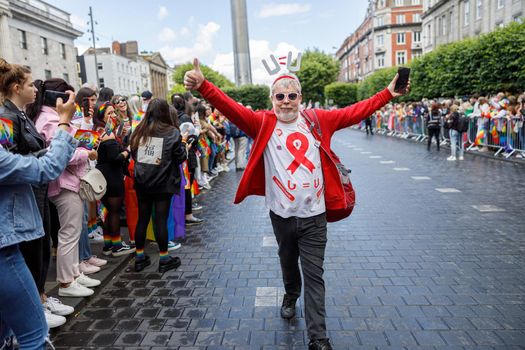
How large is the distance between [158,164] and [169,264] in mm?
1156

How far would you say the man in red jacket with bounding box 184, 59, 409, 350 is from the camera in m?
3.40

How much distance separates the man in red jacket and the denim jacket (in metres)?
1.14

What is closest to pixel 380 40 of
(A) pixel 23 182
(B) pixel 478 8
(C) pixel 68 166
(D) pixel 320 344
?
(B) pixel 478 8

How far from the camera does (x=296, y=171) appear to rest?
341cm

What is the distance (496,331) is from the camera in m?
3.55

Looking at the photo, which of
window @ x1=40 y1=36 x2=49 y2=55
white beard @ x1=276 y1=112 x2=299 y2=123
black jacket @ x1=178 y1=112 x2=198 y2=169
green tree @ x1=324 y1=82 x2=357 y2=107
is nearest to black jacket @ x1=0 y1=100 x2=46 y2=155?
white beard @ x1=276 y1=112 x2=299 y2=123

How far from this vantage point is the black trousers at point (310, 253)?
335 cm

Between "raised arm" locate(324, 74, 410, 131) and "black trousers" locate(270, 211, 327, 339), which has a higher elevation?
"raised arm" locate(324, 74, 410, 131)

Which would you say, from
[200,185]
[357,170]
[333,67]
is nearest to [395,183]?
[357,170]

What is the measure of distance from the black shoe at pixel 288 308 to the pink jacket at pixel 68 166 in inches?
87.7

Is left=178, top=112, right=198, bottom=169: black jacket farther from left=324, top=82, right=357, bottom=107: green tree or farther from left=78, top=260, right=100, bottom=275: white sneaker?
left=324, top=82, right=357, bottom=107: green tree

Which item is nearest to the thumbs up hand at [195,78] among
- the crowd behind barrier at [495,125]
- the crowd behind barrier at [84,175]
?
the crowd behind barrier at [84,175]

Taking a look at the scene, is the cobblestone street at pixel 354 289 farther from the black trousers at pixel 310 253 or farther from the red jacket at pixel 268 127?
the red jacket at pixel 268 127

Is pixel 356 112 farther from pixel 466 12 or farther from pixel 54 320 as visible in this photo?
pixel 466 12
